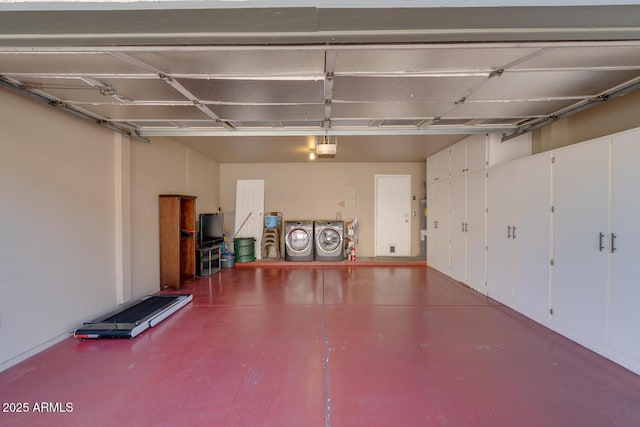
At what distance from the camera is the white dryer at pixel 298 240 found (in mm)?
5895

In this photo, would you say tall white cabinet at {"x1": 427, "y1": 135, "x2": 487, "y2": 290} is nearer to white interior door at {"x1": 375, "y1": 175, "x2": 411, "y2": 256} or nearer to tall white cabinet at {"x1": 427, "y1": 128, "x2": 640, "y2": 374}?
tall white cabinet at {"x1": 427, "y1": 128, "x2": 640, "y2": 374}

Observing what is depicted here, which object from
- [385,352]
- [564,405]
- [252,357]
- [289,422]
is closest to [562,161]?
[564,405]

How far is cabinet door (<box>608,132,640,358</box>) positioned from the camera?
2000 mm

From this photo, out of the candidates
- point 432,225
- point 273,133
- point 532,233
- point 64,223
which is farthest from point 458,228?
point 64,223

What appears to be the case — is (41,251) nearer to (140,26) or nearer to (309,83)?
(140,26)

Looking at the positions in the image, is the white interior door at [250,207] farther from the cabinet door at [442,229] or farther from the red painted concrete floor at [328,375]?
the cabinet door at [442,229]

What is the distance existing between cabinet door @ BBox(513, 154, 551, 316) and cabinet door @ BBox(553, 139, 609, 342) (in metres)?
0.10

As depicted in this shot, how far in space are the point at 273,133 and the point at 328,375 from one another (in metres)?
2.80

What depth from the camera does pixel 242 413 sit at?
64.5 inches

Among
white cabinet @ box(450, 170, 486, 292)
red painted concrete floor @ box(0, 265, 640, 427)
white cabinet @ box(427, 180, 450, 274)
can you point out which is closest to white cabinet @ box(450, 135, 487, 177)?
white cabinet @ box(450, 170, 486, 292)

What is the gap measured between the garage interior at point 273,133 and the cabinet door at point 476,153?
222 mm

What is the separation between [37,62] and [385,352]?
3482mm

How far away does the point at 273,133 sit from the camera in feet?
11.0

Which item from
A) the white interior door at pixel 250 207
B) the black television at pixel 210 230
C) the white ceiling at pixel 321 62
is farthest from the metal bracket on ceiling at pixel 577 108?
the black television at pixel 210 230
